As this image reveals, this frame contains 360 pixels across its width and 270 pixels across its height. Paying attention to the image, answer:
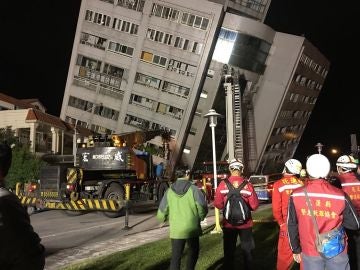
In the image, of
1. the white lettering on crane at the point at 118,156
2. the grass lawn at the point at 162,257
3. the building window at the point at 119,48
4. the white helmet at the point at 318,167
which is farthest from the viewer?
the building window at the point at 119,48

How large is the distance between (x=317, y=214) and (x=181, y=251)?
2.67 m

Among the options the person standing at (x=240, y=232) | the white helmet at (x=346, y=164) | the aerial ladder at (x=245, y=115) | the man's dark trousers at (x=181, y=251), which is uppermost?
the white helmet at (x=346, y=164)

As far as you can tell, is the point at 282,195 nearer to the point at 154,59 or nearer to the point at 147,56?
the point at 154,59

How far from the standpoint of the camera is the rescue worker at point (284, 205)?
670cm

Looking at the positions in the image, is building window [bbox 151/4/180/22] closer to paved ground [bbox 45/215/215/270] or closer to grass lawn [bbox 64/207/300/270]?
paved ground [bbox 45/215/215/270]

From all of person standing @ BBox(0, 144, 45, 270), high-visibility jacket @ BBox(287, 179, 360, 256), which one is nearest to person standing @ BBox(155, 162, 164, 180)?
Answer: high-visibility jacket @ BBox(287, 179, 360, 256)

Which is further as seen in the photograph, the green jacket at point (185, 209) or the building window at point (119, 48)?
the building window at point (119, 48)

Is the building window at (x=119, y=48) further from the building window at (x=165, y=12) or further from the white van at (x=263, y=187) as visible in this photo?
the white van at (x=263, y=187)

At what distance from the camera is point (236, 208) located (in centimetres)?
688

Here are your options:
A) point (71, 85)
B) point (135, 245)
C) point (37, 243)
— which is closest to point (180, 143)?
point (71, 85)

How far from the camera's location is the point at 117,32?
189ft

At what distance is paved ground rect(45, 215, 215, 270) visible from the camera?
30.7ft

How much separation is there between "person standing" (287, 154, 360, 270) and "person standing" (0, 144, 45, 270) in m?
2.81

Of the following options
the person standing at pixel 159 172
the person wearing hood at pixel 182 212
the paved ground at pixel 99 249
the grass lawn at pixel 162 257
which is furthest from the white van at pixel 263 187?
the person wearing hood at pixel 182 212
